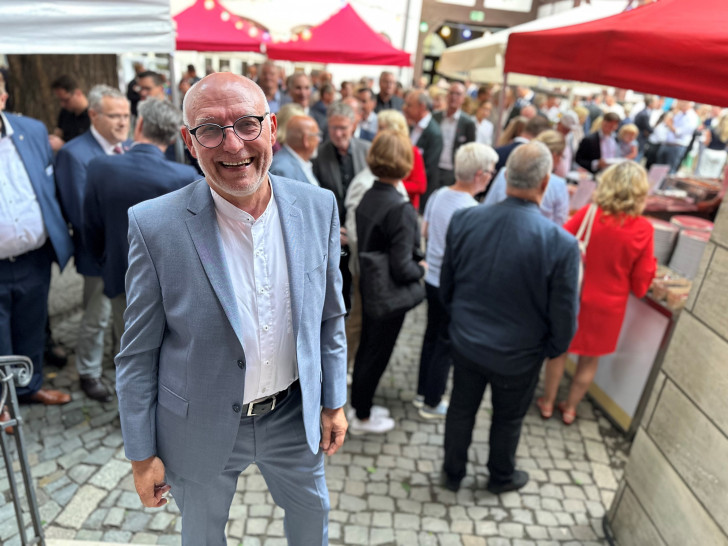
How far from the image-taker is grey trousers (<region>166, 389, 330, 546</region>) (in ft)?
6.15

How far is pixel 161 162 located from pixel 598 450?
345 centimetres

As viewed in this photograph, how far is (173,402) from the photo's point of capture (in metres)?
1.71

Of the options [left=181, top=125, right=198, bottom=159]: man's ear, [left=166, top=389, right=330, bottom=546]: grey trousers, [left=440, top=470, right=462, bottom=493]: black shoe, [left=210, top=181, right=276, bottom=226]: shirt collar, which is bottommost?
[left=440, top=470, right=462, bottom=493]: black shoe

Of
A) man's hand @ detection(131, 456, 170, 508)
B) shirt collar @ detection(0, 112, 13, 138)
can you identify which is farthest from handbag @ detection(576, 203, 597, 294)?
shirt collar @ detection(0, 112, 13, 138)

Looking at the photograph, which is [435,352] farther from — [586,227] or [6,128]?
[6,128]

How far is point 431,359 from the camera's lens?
3742 millimetres

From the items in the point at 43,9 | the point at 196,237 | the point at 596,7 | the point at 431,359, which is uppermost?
the point at 596,7

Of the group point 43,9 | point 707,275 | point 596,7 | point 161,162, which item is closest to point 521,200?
point 707,275

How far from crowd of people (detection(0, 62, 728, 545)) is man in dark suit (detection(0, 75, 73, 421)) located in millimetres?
12

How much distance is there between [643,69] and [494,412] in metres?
1.89

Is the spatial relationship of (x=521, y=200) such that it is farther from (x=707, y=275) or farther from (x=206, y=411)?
(x=206, y=411)

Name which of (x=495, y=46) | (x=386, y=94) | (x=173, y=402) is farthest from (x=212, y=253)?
(x=386, y=94)

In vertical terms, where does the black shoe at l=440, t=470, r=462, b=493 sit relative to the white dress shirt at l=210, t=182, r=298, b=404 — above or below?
below

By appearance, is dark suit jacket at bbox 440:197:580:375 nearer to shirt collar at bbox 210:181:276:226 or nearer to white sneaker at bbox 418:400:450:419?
white sneaker at bbox 418:400:450:419
